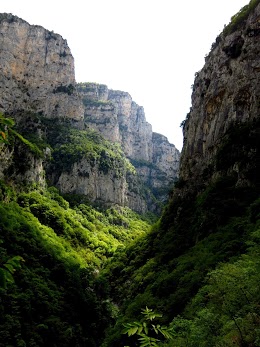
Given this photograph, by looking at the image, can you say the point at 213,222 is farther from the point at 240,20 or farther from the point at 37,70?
the point at 37,70

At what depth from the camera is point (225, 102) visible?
176 feet

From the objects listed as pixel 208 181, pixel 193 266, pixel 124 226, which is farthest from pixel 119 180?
pixel 193 266

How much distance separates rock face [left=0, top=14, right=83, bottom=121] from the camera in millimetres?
114250

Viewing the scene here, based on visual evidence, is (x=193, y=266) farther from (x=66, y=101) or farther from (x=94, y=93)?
(x=94, y=93)

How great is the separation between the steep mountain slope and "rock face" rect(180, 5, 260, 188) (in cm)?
17

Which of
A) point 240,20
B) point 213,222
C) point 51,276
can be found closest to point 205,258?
point 213,222

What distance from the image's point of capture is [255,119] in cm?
4603

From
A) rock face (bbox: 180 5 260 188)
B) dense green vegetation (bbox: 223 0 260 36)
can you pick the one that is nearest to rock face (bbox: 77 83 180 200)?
rock face (bbox: 180 5 260 188)

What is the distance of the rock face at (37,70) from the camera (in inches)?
4498

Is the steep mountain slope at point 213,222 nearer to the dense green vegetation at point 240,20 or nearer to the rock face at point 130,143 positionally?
the dense green vegetation at point 240,20

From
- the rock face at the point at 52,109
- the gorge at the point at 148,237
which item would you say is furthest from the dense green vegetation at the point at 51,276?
the rock face at the point at 52,109

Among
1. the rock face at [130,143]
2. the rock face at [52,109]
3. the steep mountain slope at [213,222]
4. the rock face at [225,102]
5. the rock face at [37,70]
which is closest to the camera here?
the steep mountain slope at [213,222]

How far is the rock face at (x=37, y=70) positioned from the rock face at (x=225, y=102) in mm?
67496

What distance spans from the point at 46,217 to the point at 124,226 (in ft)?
121
